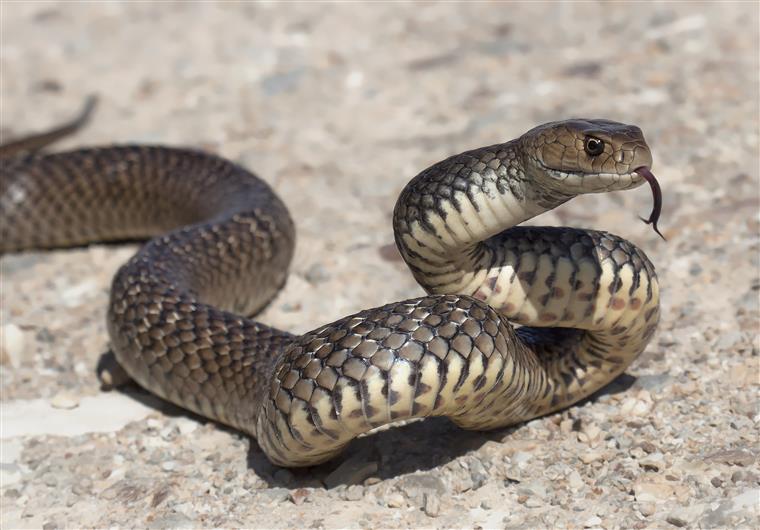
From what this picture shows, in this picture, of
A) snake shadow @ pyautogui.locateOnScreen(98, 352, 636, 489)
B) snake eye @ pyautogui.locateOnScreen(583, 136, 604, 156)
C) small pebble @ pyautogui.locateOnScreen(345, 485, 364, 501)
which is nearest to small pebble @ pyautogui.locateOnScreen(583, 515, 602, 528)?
snake shadow @ pyautogui.locateOnScreen(98, 352, 636, 489)

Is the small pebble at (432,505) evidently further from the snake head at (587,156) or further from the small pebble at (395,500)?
the snake head at (587,156)

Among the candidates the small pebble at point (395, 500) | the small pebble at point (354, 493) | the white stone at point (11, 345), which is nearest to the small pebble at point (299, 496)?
the small pebble at point (354, 493)

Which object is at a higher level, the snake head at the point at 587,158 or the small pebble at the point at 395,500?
the snake head at the point at 587,158

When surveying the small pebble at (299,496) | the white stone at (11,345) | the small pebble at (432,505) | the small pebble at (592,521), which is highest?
the small pebble at (592,521)

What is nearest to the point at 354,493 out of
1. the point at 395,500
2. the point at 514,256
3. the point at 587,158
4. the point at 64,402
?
the point at 395,500

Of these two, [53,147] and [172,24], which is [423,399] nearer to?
[53,147]

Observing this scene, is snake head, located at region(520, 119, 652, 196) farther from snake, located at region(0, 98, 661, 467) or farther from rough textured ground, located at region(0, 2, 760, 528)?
rough textured ground, located at region(0, 2, 760, 528)

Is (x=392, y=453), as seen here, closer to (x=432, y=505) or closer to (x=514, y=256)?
(x=432, y=505)

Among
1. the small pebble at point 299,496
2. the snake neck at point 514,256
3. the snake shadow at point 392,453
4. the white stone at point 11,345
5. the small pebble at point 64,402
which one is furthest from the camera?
the white stone at point 11,345
